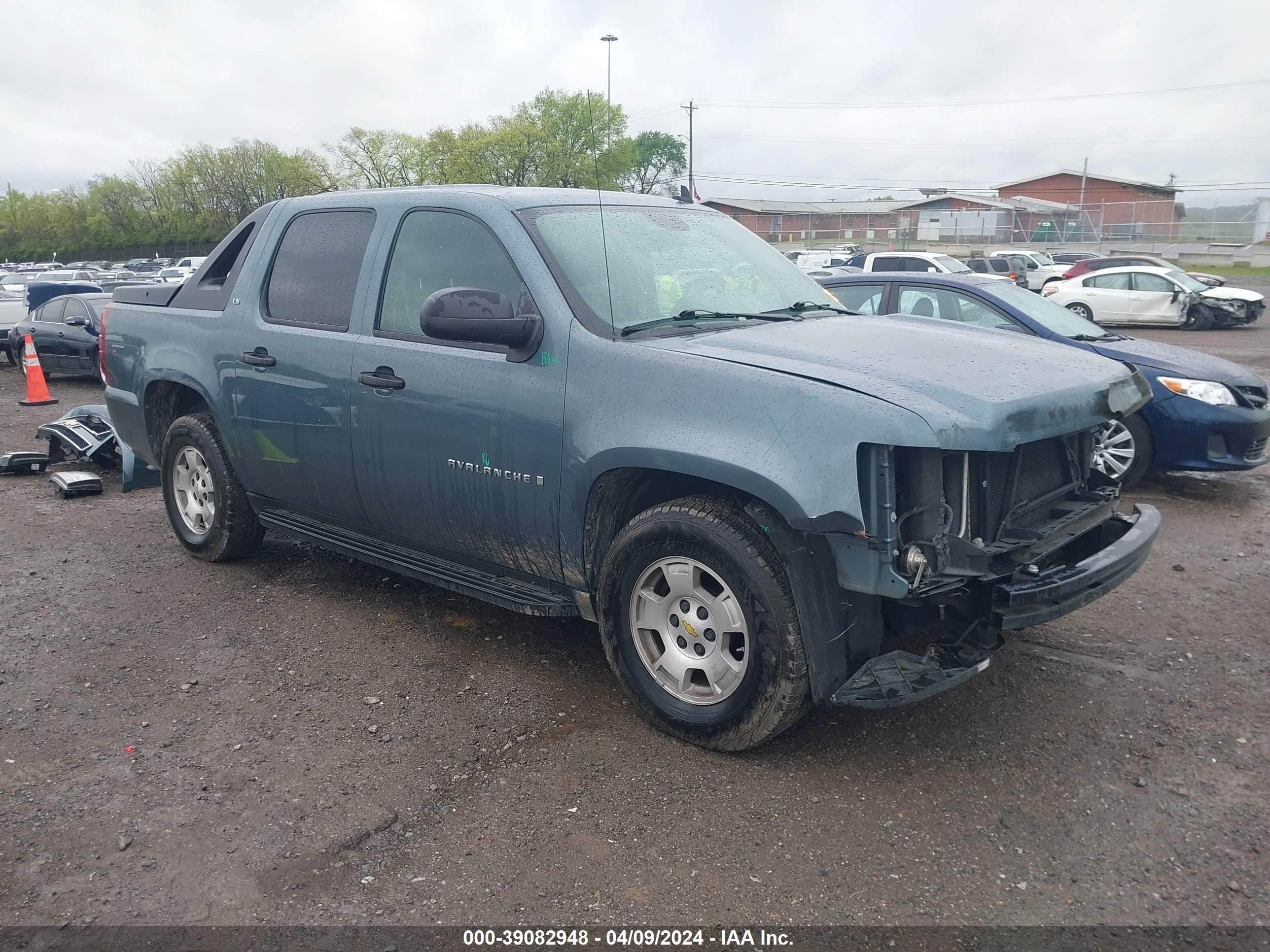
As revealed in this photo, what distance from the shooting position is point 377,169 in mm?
66438

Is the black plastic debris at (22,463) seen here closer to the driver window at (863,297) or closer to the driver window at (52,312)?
the driver window at (863,297)

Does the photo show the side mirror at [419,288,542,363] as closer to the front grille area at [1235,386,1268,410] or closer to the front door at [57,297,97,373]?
the front grille area at [1235,386,1268,410]

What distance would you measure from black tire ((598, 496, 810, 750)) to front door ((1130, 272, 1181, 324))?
20.9 metres

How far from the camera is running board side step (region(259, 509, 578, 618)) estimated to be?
13.2 feet

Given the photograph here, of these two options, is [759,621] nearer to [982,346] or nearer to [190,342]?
[982,346]

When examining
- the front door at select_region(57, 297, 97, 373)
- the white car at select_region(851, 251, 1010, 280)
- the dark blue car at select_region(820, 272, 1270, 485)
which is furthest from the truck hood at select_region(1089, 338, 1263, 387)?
the white car at select_region(851, 251, 1010, 280)

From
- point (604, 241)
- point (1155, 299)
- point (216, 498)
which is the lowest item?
point (1155, 299)

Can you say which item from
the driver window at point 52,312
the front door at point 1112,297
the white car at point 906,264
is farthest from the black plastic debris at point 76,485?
the front door at point 1112,297

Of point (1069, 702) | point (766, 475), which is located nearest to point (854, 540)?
point (766, 475)

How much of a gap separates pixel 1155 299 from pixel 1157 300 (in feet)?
0.15

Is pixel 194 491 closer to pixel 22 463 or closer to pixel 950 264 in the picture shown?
pixel 22 463

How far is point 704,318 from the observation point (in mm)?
3936

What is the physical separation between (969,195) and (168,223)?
58952 millimetres

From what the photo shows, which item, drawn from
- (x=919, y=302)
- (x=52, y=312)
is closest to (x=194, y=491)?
(x=919, y=302)
